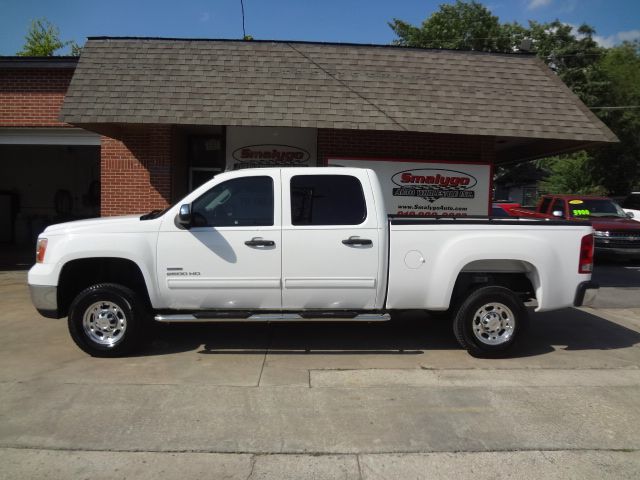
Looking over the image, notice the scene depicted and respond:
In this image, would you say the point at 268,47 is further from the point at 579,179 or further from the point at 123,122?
the point at 579,179

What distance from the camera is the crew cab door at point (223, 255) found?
559 centimetres

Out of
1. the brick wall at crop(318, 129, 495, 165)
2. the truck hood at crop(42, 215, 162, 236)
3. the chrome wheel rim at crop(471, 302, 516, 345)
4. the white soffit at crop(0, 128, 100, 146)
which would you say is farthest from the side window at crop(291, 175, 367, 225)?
the white soffit at crop(0, 128, 100, 146)

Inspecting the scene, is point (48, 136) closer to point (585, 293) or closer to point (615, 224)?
point (585, 293)

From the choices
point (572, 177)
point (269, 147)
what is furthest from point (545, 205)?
point (572, 177)

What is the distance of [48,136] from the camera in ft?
38.7

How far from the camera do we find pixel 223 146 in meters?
10.8

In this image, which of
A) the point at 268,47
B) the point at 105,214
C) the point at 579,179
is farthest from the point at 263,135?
the point at 579,179

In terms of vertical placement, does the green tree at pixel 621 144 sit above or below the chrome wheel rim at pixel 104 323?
above

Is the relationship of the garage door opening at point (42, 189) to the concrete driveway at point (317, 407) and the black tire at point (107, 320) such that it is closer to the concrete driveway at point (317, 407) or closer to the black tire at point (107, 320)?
the concrete driveway at point (317, 407)

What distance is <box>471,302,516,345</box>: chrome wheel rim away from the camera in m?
5.91

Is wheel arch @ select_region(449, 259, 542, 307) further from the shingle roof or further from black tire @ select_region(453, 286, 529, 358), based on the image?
the shingle roof

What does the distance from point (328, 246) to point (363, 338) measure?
160 centimetres

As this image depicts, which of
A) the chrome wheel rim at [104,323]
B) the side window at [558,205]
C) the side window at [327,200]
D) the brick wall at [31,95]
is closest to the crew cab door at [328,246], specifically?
the side window at [327,200]

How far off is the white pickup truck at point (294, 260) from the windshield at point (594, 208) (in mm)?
9646
